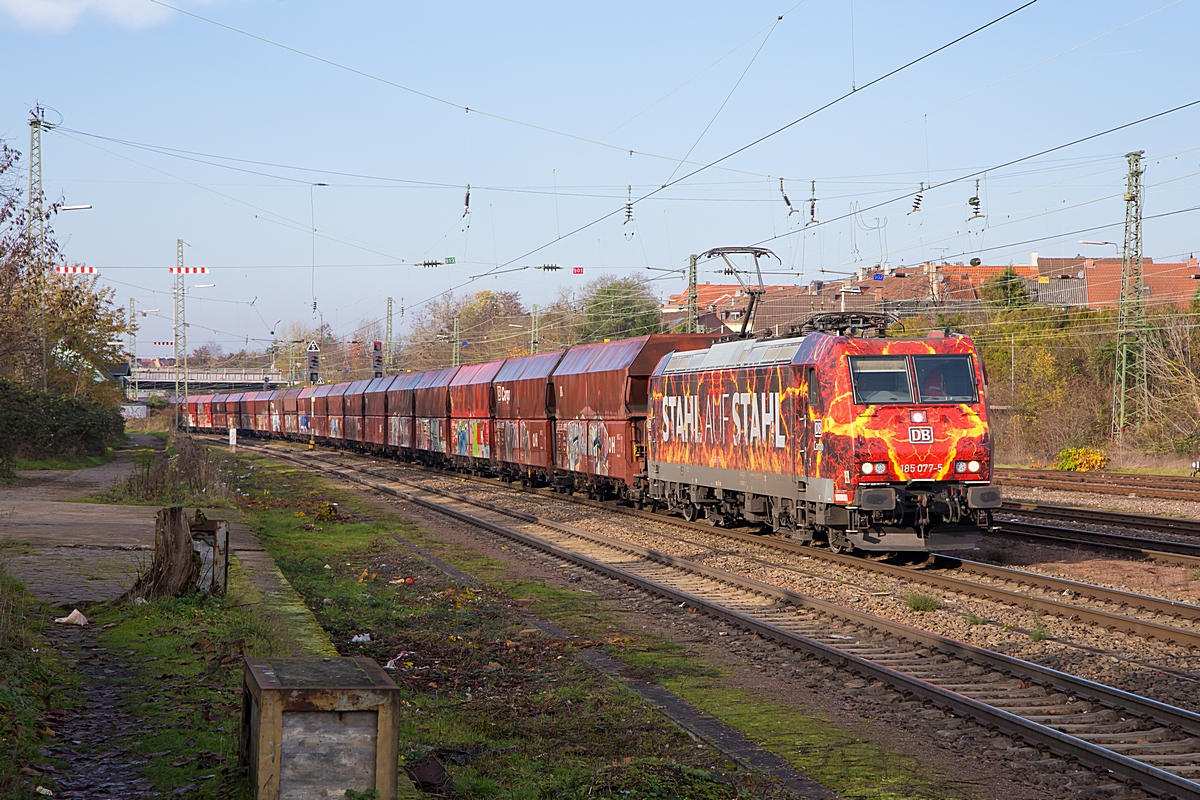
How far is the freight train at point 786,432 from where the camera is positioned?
1474 centimetres

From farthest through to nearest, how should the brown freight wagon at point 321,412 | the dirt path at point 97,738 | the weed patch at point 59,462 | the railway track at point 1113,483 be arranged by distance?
the brown freight wagon at point 321,412 → the weed patch at point 59,462 → the railway track at point 1113,483 → the dirt path at point 97,738

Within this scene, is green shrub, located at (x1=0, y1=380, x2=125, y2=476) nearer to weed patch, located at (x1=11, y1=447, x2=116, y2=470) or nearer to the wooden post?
weed patch, located at (x1=11, y1=447, x2=116, y2=470)

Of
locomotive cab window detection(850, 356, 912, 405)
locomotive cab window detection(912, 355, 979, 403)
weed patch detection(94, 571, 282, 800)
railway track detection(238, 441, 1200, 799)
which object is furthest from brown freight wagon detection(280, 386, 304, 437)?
weed patch detection(94, 571, 282, 800)

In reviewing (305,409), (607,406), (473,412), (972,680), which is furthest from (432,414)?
(972,680)

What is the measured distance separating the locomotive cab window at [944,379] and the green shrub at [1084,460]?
23.6 metres

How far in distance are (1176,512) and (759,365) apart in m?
10.8

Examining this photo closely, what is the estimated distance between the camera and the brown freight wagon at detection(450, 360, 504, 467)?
34.9m

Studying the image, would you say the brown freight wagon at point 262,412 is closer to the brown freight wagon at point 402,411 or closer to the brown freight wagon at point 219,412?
the brown freight wagon at point 219,412

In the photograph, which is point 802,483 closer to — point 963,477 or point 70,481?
point 963,477

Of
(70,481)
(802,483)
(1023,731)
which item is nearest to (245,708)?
(1023,731)

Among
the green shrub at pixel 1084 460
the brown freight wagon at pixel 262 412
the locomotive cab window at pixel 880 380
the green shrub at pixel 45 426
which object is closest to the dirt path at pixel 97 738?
the locomotive cab window at pixel 880 380

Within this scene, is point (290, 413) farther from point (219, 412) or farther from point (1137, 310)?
point (1137, 310)

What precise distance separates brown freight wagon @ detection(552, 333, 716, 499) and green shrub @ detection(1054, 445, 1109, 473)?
18783 millimetres

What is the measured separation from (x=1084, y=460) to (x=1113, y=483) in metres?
8.38
